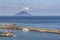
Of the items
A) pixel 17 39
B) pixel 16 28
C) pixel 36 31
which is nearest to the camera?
pixel 17 39

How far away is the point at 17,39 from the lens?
37.5 metres

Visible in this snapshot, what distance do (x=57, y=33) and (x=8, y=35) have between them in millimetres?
10137

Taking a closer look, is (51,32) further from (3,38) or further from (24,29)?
(3,38)

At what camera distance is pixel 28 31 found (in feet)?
163

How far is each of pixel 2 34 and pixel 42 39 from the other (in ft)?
24.3

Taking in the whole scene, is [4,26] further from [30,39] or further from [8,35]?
[30,39]

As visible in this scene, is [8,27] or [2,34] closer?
[2,34]

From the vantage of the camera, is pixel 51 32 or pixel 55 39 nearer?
pixel 55 39

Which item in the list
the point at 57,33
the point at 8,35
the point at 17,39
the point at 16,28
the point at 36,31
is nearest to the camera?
the point at 17,39

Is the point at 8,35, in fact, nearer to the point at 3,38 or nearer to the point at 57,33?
the point at 3,38

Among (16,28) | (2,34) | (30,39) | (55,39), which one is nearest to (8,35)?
(2,34)

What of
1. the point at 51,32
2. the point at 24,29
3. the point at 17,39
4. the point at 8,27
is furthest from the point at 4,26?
the point at 17,39

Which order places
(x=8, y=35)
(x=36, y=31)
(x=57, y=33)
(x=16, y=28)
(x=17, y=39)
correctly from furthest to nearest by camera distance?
1. (x=16, y=28)
2. (x=36, y=31)
3. (x=57, y=33)
4. (x=8, y=35)
5. (x=17, y=39)

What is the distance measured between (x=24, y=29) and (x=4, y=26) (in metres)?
5.89
